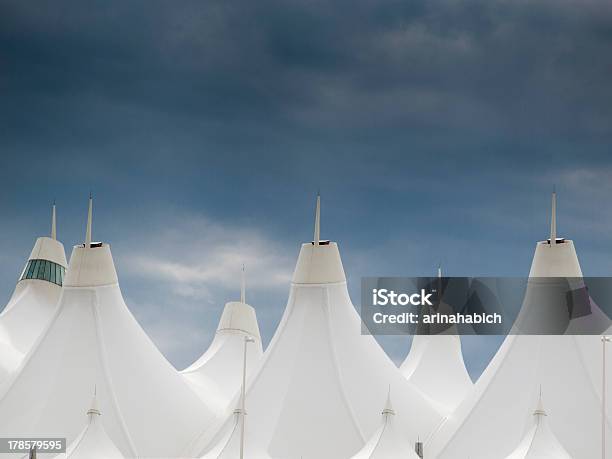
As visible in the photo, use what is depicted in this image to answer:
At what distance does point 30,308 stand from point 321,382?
56.0ft

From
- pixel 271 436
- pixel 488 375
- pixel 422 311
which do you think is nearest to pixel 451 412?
pixel 488 375

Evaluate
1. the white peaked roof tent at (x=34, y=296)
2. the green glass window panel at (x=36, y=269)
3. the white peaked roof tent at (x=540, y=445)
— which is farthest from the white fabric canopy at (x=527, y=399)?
the green glass window panel at (x=36, y=269)

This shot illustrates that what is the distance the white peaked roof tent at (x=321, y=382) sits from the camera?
152 feet

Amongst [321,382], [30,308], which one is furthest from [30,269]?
[321,382]

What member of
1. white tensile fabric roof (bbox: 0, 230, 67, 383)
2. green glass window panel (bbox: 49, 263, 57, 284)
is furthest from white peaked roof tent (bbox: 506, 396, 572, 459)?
green glass window panel (bbox: 49, 263, 57, 284)

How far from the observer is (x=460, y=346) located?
2408 inches

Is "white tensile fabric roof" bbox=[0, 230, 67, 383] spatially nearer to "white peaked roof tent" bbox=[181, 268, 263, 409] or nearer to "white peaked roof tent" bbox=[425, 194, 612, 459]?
"white peaked roof tent" bbox=[181, 268, 263, 409]

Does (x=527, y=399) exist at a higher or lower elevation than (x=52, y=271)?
lower

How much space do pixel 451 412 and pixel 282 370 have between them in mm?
A: 6878

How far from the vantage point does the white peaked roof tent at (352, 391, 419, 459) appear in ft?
130

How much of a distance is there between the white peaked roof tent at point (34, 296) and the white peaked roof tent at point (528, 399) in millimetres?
20102

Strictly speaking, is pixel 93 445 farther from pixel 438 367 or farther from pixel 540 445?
pixel 438 367

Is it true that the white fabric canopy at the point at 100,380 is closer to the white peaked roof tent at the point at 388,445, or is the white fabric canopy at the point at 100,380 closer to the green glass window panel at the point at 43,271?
the green glass window panel at the point at 43,271

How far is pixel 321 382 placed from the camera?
1879 inches
